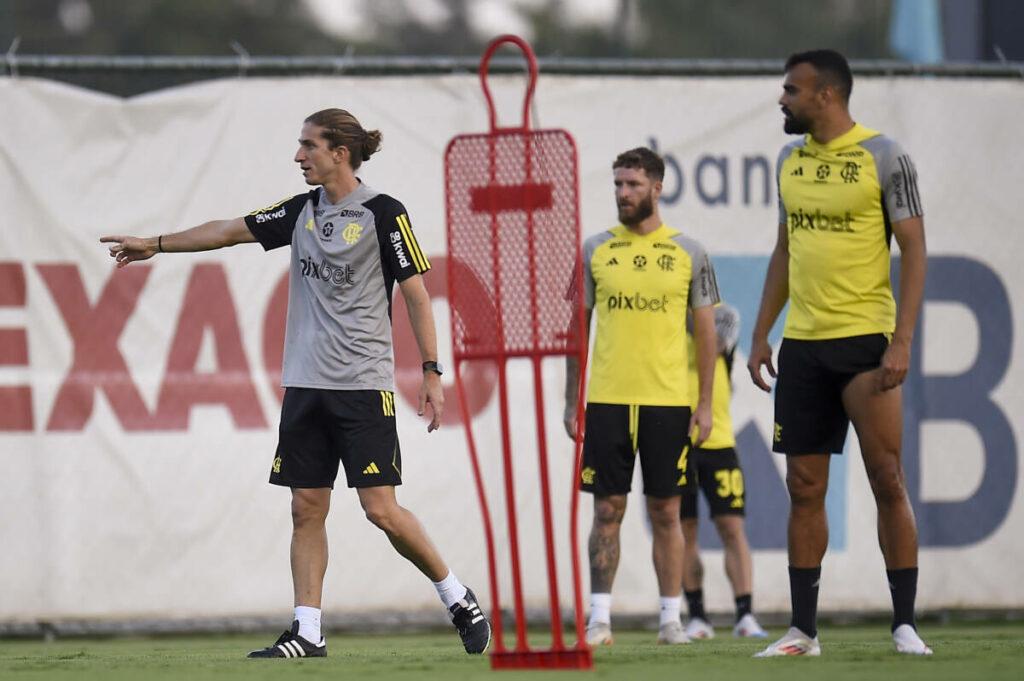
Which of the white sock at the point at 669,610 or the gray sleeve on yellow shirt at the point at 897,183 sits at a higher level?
the gray sleeve on yellow shirt at the point at 897,183

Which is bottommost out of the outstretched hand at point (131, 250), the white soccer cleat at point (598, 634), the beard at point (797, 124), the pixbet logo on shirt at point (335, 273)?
the white soccer cleat at point (598, 634)

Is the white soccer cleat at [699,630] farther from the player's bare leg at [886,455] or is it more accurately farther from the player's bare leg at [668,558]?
the player's bare leg at [886,455]

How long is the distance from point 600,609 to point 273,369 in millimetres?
3019

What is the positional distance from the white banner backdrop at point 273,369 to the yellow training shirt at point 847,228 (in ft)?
12.2

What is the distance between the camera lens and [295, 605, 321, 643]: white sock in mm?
6438

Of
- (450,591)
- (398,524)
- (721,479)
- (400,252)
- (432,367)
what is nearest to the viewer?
(432,367)

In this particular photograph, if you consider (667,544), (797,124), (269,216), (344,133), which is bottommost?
(667,544)

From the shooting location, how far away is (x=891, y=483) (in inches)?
236

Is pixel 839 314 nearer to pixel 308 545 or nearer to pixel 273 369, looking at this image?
pixel 308 545

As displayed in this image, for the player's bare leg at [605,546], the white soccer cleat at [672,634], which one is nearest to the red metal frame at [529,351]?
the player's bare leg at [605,546]

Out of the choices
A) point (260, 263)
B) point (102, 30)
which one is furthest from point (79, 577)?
point (102, 30)

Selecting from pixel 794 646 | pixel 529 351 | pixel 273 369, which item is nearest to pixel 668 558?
pixel 794 646

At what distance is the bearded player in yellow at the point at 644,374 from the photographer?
745 cm

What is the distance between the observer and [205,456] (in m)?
9.53
